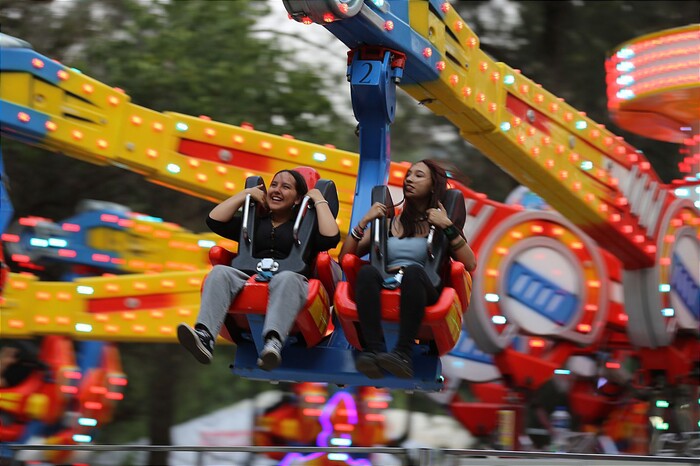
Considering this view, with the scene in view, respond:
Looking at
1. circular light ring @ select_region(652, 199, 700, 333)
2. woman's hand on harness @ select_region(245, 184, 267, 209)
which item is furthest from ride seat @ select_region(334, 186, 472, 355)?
circular light ring @ select_region(652, 199, 700, 333)

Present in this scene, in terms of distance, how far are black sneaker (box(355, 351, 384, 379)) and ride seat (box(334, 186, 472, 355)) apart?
6.6 inches

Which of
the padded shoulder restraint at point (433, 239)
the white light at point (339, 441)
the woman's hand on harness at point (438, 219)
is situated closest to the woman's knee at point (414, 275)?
the padded shoulder restraint at point (433, 239)

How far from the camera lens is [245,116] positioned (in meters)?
12.6

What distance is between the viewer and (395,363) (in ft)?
15.7

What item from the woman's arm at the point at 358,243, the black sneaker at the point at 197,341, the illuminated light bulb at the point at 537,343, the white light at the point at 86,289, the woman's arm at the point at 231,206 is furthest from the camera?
the illuminated light bulb at the point at 537,343

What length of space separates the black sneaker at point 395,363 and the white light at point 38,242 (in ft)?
16.1

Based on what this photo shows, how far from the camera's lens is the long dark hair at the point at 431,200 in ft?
16.9

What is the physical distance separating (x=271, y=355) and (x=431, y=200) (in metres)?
1.06

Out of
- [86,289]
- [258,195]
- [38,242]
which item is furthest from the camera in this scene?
[38,242]

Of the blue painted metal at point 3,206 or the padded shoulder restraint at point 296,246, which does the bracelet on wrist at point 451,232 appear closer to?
the padded shoulder restraint at point 296,246

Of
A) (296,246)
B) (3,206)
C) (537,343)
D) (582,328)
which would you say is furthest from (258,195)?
(582,328)

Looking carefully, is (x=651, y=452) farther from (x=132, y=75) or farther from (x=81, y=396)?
(x=132, y=75)

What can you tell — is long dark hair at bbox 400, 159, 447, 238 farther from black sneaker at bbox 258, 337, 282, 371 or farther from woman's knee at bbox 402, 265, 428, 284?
black sneaker at bbox 258, 337, 282, 371

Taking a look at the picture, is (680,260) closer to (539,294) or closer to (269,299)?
(539,294)
